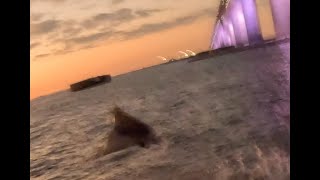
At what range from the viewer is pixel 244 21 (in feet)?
348

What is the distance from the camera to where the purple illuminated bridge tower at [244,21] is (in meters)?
88.7

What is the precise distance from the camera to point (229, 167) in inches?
572

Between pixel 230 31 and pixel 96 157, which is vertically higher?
pixel 230 31

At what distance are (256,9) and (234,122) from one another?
297ft

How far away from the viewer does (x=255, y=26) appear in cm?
11031

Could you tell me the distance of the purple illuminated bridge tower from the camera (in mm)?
88725

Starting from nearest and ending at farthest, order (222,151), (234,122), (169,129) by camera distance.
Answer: (222,151), (234,122), (169,129)
